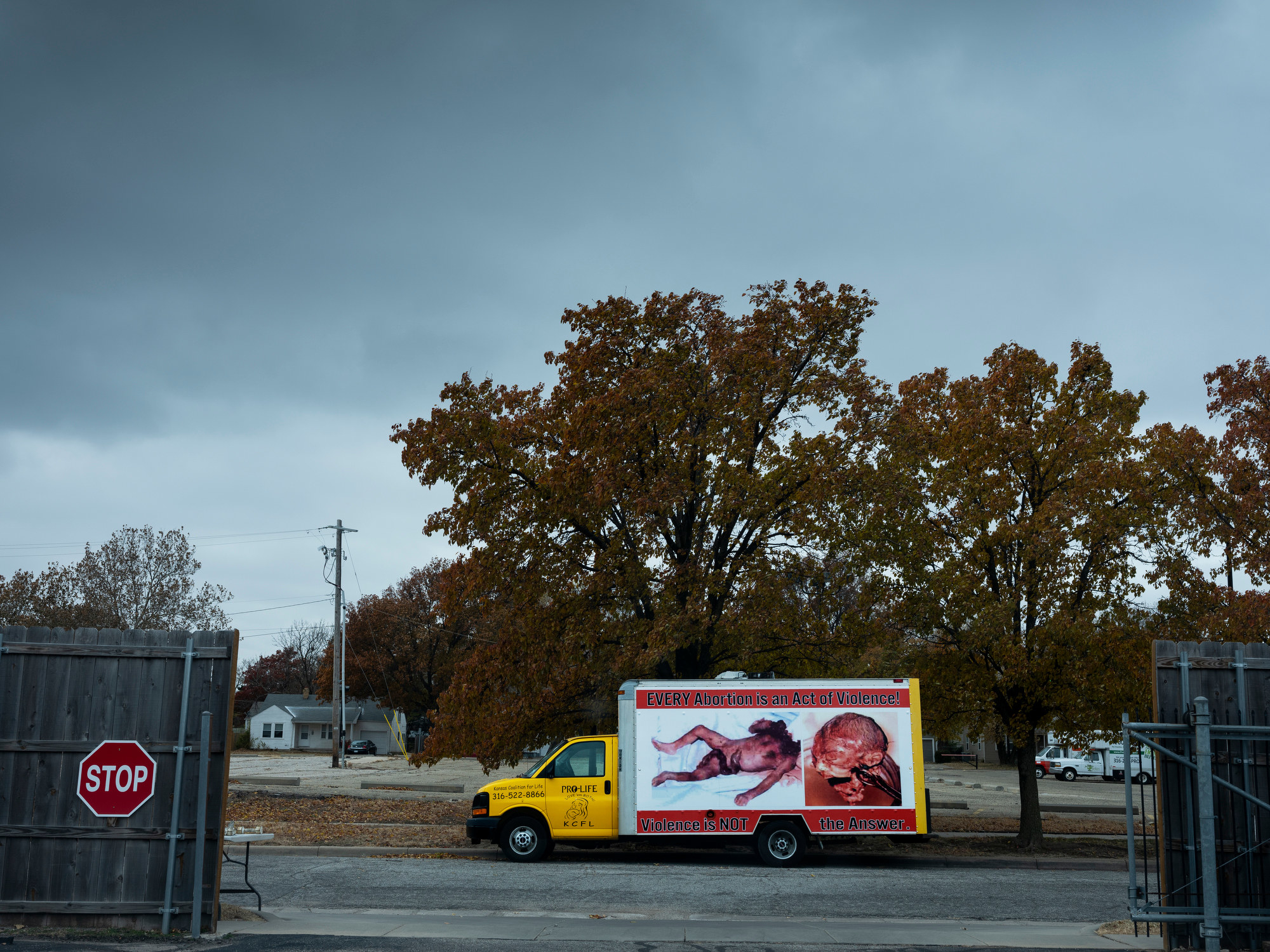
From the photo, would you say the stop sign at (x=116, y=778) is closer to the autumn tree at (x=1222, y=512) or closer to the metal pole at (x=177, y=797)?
the metal pole at (x=177, y=797)

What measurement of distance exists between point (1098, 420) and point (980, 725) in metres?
6.32

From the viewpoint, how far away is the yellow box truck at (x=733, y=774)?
53.4 feet

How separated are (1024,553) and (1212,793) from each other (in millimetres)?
10892

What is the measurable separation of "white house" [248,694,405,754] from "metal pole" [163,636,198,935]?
81.0 meters

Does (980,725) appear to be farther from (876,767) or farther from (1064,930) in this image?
(1064,930)

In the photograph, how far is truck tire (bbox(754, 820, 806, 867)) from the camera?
16.2 metres

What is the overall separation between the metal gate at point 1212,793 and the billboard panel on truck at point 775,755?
291 inches

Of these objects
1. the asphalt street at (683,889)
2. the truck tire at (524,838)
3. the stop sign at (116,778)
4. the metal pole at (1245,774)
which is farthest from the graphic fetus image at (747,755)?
the stop sign at (116,778)

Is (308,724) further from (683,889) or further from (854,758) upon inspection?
(683,889)

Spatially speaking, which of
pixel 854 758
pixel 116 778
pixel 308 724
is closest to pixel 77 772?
pixel 116 778

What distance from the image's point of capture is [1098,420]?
19859 millimetres

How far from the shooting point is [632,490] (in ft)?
62.6

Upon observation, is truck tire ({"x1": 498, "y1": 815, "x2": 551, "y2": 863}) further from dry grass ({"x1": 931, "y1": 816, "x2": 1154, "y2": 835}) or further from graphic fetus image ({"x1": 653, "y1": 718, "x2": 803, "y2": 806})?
dry grass ({"x1": 931, "y1": 816, "x2": 1154, "y2": 835})

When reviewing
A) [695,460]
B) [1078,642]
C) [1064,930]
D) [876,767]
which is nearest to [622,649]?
[695,460]
